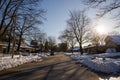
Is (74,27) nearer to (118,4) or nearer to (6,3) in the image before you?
(6,3)

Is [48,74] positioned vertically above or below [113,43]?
below

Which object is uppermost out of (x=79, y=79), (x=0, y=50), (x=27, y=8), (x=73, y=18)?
(x=73, y=18)

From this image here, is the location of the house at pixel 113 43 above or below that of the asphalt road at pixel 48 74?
above

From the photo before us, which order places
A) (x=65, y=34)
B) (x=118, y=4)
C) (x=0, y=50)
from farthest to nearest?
(x=65, y=34), (x=0, y=50), (x=118, y=4)

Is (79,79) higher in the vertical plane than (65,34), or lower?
lower

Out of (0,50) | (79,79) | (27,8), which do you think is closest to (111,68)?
(79,79)

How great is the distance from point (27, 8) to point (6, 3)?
2.59 metres

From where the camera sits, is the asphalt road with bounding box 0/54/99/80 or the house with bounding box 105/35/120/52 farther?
the house with bounding box 105/35/120/52

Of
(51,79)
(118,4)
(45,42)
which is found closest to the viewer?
(51,79)

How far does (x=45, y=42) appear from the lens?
121188mm

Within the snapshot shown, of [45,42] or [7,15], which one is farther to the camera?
[45,42]

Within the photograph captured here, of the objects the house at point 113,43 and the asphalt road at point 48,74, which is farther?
the house at point 113,43

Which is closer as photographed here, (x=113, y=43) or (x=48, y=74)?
(x=48, y=74)

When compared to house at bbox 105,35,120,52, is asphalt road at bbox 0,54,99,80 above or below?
below
